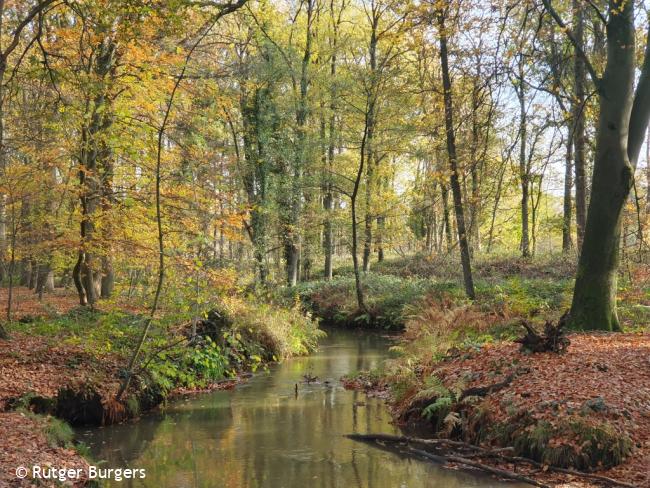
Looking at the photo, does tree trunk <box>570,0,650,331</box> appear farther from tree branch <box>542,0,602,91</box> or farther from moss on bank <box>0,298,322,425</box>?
moss on bank <box>0,298,322,425</box>

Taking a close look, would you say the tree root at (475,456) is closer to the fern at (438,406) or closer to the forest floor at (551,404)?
the forest floor at (551,404)

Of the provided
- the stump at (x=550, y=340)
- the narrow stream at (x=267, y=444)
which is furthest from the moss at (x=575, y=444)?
the stump at (x=550, y=340)

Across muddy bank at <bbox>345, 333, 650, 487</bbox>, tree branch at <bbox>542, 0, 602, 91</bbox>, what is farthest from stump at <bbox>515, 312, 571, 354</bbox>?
tree branch at <bbox>542, 0, 602, 91</bbox>

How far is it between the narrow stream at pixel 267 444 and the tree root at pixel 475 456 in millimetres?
172

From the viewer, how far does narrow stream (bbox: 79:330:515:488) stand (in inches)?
239

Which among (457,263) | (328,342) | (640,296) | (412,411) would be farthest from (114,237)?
(457,263)

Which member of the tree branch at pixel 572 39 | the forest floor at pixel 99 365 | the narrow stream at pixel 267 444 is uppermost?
the tree branch at pixel 572 39

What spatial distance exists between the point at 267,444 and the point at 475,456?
2.81m

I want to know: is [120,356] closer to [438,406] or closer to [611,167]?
[438,406]

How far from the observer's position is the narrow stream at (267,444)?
20.0 ft

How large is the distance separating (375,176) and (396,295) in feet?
29.8

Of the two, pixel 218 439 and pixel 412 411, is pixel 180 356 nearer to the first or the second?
pixel 218 439

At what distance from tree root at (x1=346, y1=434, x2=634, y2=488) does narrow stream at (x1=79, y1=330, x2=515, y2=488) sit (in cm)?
17

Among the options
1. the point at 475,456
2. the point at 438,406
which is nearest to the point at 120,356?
the point at 438,406
